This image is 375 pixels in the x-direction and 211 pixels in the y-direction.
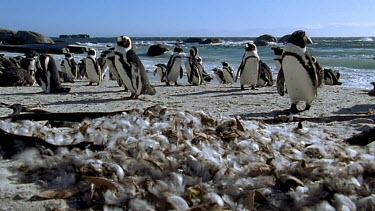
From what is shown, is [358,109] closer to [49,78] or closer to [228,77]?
[49,78]

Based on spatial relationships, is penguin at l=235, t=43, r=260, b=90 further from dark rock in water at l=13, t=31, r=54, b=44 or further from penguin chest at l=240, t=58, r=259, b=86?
dark rock in water at l=13, t=31, r=54, b=44

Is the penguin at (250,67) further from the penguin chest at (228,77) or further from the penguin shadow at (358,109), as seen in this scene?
the penguin chest at (228,77)

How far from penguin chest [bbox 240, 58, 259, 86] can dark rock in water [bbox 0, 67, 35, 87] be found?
6.38 meters

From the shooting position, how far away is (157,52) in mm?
41406

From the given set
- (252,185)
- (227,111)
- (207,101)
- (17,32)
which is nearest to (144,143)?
(252,185)

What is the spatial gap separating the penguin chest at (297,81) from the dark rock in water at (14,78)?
8.61m

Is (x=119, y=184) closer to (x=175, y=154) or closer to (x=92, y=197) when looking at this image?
(x=92, y=197)

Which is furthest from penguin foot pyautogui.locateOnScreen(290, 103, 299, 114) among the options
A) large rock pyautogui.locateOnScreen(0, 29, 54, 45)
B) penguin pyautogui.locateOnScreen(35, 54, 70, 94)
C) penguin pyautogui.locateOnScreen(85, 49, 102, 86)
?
large rock pyautogui.locateOnScreen(0, 29, 54, 45)

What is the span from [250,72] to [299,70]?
4599 millimetres

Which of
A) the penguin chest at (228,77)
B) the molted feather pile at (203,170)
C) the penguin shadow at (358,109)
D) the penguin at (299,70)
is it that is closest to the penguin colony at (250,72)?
the penguin at (299,70)

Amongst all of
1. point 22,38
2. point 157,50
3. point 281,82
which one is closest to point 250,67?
point 281,82

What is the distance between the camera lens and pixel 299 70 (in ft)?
24.7

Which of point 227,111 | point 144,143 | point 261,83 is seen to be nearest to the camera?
point 144,143

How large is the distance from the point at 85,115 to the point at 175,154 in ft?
6.57
